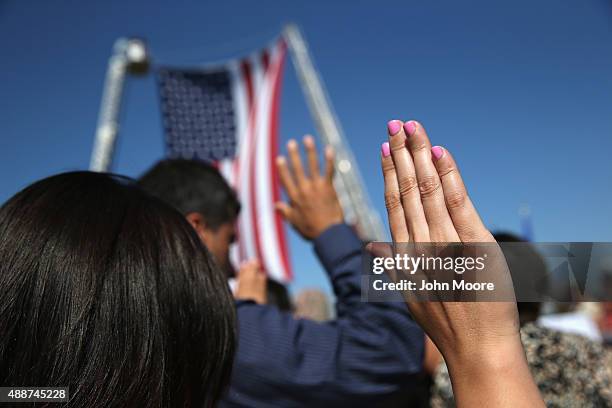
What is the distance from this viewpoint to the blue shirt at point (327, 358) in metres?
1.73

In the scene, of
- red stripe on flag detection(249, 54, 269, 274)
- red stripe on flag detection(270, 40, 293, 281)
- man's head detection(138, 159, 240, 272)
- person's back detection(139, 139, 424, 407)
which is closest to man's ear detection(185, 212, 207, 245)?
man's head detection(138, 159, 240, 272)

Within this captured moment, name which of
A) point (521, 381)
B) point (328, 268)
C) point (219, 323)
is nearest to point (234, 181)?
point (328, 268)

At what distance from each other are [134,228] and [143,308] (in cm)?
15

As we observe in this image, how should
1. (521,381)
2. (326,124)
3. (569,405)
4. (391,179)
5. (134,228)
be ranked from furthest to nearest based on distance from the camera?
(326,124) < (569,405) < (134,228) < (391,179) < (521,381)

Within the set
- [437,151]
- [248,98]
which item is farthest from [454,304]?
[248,98]

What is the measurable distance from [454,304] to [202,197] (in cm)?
155

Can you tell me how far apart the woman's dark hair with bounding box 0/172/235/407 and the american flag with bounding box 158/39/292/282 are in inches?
194

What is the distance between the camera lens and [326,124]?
12.6 meters

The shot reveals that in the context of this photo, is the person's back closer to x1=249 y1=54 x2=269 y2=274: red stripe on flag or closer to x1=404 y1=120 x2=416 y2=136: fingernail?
x1=404 y1=120 x2=416 y2=136: fingernail

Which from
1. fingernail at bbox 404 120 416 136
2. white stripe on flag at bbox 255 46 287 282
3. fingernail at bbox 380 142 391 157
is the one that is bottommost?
fingernail at bbox 380 142 391 157

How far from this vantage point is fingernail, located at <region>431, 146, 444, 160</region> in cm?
84

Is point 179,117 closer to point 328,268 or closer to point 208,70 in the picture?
point 208,70

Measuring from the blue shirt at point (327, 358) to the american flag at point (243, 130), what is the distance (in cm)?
424

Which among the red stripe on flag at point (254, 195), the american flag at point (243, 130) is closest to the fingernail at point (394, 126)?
the red stripe on flag at point (254, 195)
